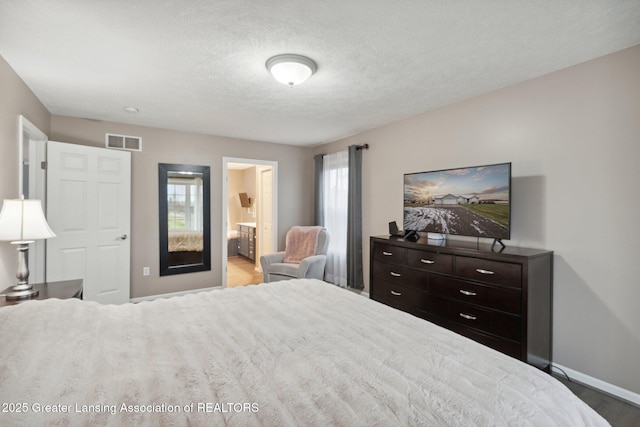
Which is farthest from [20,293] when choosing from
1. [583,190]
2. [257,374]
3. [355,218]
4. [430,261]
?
[583,190]

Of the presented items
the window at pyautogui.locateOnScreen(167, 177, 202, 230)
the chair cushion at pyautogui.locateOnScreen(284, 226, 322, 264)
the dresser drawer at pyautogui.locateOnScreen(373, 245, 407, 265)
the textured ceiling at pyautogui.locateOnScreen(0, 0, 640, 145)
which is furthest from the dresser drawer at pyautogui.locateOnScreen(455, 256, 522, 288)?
the window at pyautogui.locateOnScreen(167, 177, 202, 230)

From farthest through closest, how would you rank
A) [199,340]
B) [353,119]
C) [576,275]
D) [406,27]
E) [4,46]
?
[353,119]
[576,275]
[4,46]
[406,27]
[199,340]

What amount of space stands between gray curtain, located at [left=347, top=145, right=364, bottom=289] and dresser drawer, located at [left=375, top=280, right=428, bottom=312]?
0.99 m

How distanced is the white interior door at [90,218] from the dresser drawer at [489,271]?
13.3 ft

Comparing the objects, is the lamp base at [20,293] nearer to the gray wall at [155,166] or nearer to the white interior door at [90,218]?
the white interior door at [90,218]

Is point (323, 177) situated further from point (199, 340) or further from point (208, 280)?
point (199, 340)

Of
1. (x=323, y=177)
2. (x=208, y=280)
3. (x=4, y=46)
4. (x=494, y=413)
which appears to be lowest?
(x=208, y=280)

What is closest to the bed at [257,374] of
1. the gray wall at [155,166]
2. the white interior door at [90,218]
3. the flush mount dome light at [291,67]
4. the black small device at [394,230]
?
the flush mount dome light at [291,67]

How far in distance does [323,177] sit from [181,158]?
2309 millimetres

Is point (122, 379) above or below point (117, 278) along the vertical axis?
above

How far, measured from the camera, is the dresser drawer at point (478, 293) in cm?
236

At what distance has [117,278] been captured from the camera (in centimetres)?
396

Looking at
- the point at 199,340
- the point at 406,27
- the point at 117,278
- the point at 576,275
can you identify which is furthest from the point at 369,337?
the point at 117,278

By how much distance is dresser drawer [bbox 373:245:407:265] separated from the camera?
3.26 m
